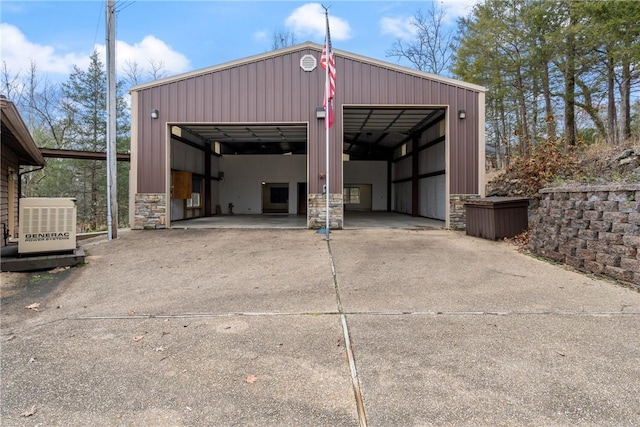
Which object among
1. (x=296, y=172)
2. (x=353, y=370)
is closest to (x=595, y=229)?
(x=353, y=370)

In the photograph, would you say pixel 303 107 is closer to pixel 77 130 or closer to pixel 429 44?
pixel 429 44

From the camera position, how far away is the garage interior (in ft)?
42.4

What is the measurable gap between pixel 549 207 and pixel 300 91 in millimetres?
7237

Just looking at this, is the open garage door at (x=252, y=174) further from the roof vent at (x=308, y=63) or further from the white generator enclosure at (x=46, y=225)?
the white generator enclosure at (x=46, y=225)

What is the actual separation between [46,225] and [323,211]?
256 inches

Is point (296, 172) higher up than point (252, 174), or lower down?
higher up

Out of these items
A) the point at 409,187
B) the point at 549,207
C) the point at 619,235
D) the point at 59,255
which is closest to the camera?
the point at 619,235

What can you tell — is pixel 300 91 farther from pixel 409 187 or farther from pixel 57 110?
A: pixel 57 110

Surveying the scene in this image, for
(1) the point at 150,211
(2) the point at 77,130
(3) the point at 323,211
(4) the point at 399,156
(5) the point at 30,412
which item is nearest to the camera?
(5) the point at 30,412

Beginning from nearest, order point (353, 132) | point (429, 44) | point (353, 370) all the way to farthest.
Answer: point (353, 370)
point (353, 132)
point (429, 44)

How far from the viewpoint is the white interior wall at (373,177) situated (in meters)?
20.7

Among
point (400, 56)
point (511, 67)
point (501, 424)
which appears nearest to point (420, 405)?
point (501, 424)

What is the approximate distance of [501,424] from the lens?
1.74 m

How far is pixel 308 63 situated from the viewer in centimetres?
1002
